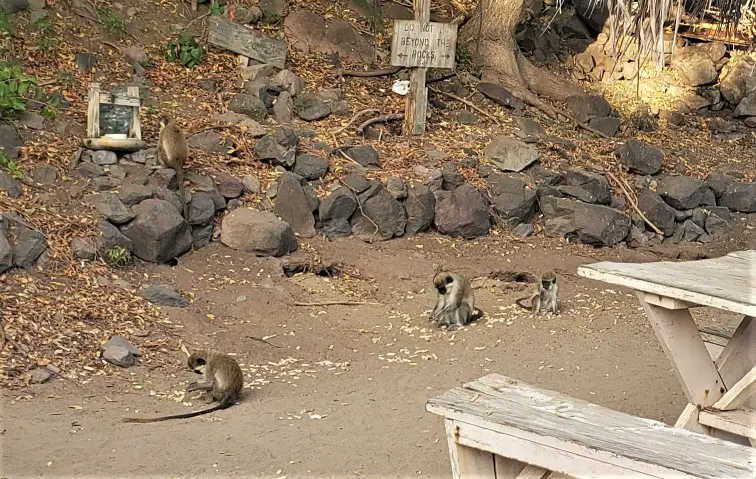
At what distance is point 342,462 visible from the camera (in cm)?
508

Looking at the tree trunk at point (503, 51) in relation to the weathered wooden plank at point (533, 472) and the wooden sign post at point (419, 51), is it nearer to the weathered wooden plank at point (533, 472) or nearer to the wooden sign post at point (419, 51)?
the wooden sign post at point (419, 51)

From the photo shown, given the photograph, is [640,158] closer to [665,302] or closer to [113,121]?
[113,121]

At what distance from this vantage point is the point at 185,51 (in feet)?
38.1

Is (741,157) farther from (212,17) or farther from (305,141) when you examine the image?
(212,17)


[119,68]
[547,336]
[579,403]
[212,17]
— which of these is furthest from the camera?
[212,17]

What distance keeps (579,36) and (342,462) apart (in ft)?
40.0

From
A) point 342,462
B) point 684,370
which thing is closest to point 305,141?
point 342,462

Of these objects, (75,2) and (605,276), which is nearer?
(605,276)

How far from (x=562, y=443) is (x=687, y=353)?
4.74 feet

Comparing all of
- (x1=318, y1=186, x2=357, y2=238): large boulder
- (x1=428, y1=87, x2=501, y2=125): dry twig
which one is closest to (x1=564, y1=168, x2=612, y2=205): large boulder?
(x1=428, y1=87, x2=501, y2=125): dry twig

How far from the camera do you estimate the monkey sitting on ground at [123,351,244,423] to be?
598 cm

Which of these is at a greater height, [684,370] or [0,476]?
[684,370]

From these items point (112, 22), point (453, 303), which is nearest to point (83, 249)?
point (453, 303)

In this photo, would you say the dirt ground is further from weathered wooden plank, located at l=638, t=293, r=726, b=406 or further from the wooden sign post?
the wooden sign post
